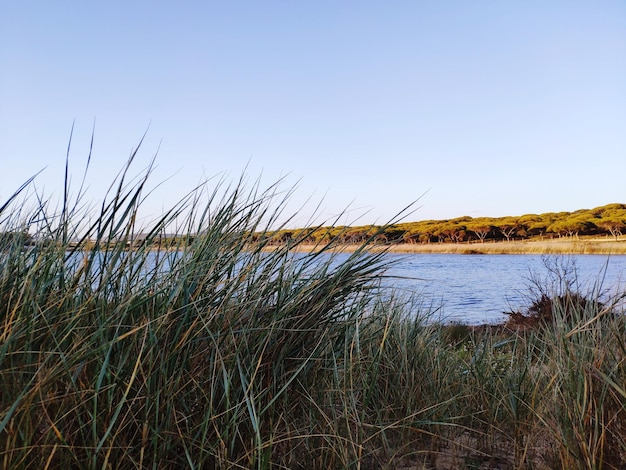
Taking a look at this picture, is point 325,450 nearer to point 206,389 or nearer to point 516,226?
point 206,389

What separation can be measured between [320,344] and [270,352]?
0.28 m

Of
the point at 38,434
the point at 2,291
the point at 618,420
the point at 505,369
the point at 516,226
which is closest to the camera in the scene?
the point at 38,434

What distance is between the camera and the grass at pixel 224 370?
5.17 feet

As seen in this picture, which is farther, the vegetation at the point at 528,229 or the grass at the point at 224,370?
the vegetation at the point at 528,229

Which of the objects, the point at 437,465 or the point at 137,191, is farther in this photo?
the point at 437,465

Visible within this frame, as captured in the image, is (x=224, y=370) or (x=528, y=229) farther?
(x=528, y=229)

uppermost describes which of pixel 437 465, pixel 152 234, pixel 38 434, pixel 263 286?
pixel 152 234

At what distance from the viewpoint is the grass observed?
1.58m

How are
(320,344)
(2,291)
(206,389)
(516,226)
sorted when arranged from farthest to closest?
(516,226)
(320,344)
(206,389)
(2,291)

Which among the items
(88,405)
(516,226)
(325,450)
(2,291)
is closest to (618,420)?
(325,450)

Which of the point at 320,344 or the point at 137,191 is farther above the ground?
the point at 137,191

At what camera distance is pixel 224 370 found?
1668mm

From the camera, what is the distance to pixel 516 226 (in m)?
52.5

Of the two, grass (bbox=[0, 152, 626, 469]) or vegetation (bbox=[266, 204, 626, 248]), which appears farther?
vegetation (bbox=[266, 204, 626, 248])
